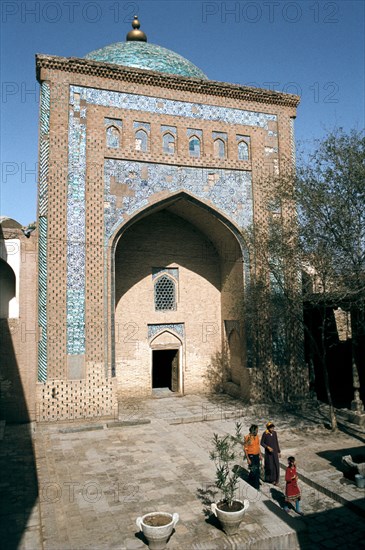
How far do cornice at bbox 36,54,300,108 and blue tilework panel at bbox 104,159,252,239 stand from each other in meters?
2.18

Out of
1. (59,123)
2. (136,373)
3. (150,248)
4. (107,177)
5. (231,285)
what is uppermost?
(59,123)

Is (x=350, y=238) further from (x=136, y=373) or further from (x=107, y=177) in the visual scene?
(x=136, y=373)

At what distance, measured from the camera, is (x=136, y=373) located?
513 inches

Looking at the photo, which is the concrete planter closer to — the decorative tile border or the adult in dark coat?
the adult in dark coat

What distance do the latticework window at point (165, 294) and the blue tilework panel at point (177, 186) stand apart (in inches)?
110

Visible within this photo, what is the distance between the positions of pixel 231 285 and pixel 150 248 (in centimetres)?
263

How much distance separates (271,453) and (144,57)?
11207mm

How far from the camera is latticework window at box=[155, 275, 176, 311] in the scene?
13.5 m

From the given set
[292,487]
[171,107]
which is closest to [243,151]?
[171,107]

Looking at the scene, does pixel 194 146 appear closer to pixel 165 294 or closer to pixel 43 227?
pixel 165 294

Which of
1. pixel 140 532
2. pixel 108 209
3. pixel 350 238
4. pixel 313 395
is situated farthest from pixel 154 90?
pixel 140 532

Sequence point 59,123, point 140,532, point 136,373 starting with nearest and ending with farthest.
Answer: point 140,532 → point 59,123 → point 136,373

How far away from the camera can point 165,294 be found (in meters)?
13.6

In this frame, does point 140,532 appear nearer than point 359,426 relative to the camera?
Yes
